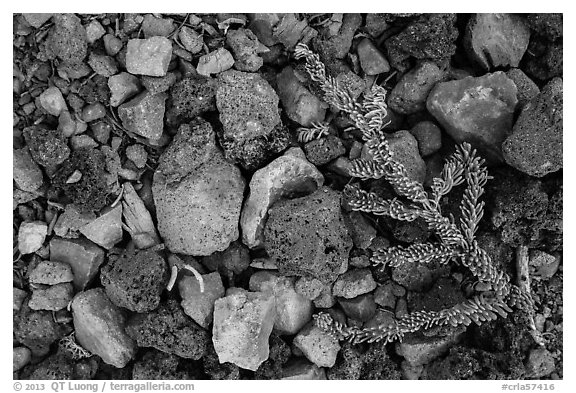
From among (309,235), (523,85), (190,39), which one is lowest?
(309,235)

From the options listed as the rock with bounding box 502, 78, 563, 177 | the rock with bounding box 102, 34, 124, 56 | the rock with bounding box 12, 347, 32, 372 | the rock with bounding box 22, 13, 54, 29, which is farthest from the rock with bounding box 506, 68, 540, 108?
the rock with bounding box 12, 347, 32, 372

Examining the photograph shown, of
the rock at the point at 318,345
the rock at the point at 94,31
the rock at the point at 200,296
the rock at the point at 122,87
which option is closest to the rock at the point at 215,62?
the rock at the point at 122,87

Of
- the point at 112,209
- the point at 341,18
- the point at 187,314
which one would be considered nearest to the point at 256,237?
the point at 187,314

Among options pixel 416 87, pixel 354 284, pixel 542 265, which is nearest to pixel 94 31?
pixel 416 87

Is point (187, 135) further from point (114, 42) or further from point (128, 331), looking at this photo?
point (128, 331)

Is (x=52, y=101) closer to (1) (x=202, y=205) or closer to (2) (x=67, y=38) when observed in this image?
(2) (x=67, y=38)

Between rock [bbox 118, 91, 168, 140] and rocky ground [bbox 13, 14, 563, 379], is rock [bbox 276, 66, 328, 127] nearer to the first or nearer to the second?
rocky ground [bbox 13, 14, 563, 379]
